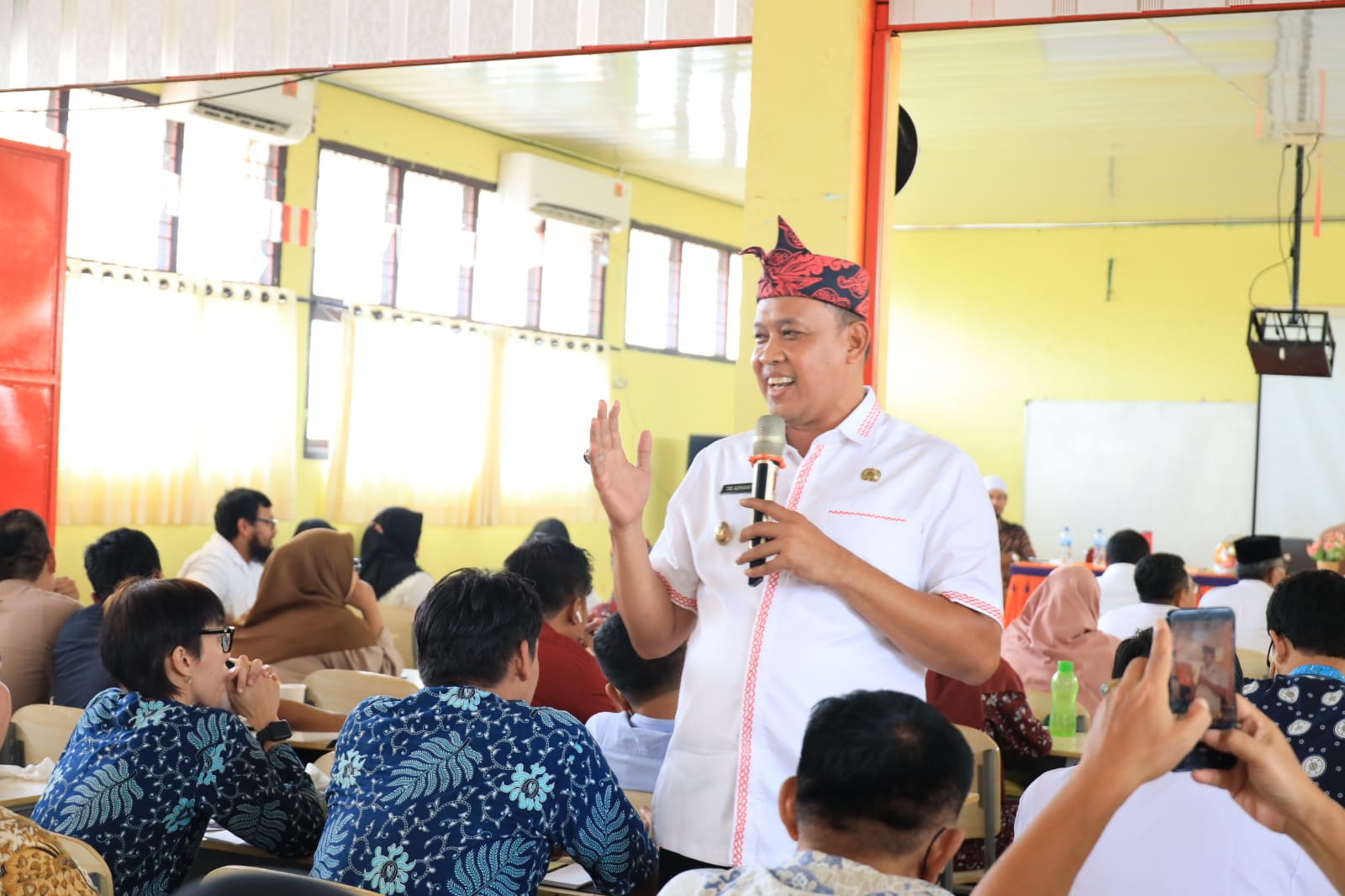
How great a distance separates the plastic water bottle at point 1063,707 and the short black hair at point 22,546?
350cm

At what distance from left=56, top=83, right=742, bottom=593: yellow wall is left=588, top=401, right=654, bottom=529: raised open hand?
20.2 ft

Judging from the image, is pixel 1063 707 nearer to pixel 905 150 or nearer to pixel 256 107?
pixel 905 150

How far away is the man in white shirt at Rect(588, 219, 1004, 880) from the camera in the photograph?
6.51ft

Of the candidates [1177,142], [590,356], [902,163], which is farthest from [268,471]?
[1177,142]

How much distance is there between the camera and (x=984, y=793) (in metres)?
3.71

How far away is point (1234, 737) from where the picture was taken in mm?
1216

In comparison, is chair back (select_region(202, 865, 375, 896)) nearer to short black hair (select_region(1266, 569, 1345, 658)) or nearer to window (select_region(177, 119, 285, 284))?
short black hair (select_region(1266, 569, 1345, 658))

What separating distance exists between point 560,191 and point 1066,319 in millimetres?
5143

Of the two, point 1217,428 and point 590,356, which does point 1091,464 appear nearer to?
point 1217,428

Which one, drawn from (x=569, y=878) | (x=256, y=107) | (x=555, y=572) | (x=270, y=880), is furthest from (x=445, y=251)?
(x=270, y=880)

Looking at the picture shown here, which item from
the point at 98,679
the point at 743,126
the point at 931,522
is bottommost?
the point at 98,679

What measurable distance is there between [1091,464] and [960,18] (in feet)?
31.4

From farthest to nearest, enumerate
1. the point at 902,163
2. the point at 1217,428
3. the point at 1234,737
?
1. the point at 1217,428
2. the point at 902,163
3. the point at 1234,737

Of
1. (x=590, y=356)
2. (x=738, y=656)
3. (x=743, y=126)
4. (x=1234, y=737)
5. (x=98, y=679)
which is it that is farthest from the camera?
(x=590, y=356)
